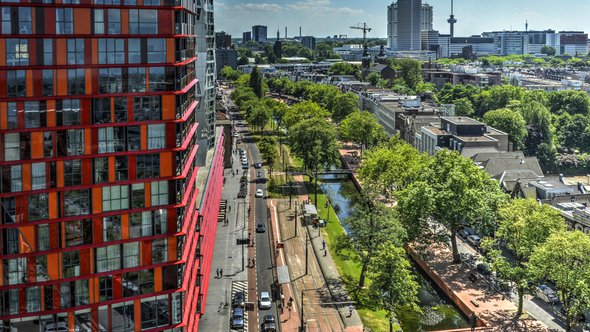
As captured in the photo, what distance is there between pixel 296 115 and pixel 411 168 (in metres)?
67.5

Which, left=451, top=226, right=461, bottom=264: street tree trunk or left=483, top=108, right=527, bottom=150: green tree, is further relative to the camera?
left=483, top=108, right=527, bottom=150: green tree

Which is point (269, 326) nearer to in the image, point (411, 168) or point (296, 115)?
point (411, 168)

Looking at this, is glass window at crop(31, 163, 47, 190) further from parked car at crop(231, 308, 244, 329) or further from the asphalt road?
the asphalt road

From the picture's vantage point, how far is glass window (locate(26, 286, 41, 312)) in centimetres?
3828

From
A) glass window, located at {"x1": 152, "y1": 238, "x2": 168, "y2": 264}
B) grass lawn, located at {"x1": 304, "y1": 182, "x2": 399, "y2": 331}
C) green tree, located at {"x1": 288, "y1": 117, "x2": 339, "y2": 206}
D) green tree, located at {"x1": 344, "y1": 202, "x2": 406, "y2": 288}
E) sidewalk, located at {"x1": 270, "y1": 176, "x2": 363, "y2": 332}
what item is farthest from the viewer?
green tree, located at {"x1": 288, "y1": 117, "x2": 339, "y2": 206}

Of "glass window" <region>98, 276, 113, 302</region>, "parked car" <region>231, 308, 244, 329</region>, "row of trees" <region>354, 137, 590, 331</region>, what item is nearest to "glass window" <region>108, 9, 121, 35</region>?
"glass window" <region>98, 276, 113, 302</region>

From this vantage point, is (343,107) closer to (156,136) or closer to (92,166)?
(156,136)

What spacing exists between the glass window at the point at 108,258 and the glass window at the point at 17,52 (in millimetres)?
13460

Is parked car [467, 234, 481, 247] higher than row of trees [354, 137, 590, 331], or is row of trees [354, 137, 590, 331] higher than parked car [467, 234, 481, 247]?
row of trees [354, 137, 590, 331]

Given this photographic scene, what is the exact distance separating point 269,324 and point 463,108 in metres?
137

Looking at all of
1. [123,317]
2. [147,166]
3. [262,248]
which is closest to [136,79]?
[147,166]

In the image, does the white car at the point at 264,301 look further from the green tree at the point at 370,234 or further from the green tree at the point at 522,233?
the green tree at the point at 522,233

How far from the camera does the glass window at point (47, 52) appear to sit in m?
37.9

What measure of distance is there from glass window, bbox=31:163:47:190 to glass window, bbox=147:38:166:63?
1032 centimetres
